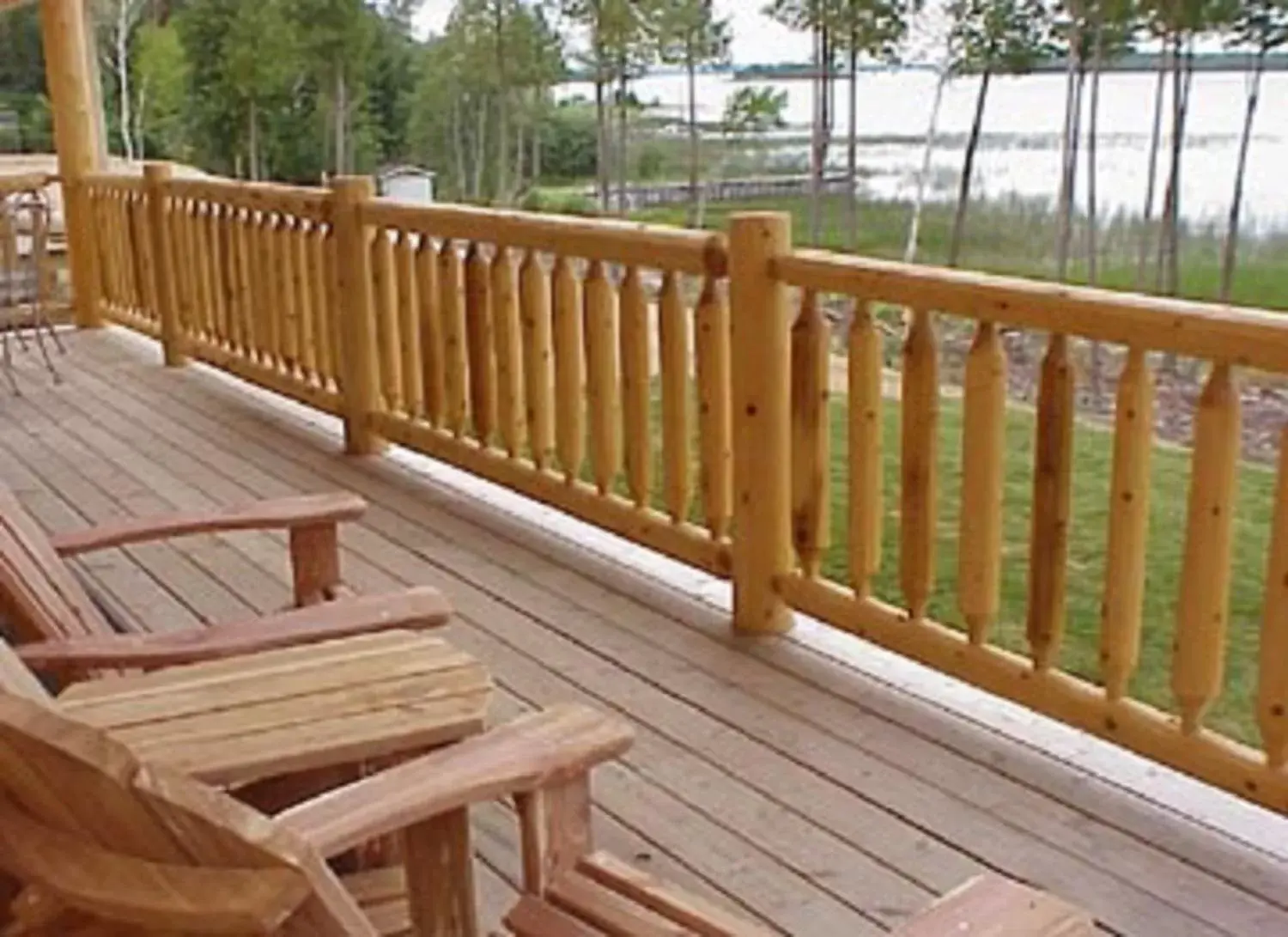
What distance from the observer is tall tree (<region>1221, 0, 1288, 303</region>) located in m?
4.09

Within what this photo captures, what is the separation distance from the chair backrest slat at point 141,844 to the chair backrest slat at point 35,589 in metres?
1.25

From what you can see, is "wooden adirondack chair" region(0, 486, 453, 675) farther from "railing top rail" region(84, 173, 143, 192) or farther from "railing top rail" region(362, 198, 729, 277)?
"railing top rail" region(84, 173, 143, 192)

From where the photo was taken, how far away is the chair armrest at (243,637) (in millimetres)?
2260

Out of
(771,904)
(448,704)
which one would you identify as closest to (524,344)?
(771,904)

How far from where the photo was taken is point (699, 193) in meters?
5.01

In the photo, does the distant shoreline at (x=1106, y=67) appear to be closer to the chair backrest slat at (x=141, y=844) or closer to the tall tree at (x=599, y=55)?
the tall tree at (x=599, y=55)

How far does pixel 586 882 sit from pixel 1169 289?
278cm

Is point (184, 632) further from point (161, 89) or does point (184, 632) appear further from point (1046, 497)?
point (161, 89)

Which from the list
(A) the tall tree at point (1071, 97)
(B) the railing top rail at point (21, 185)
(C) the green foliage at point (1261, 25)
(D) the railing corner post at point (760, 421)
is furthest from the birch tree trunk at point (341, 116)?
(C) the green foliage at point (1261, 25)

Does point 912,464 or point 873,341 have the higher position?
point 873,341

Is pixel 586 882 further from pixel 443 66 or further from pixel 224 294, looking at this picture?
pixel 224 294

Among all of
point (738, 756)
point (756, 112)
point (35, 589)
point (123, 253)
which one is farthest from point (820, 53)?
point (123, 253)

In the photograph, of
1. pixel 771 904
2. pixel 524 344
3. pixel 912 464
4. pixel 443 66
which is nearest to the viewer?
pixel 771 904

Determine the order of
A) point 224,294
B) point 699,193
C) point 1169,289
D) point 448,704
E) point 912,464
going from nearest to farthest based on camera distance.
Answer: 1. point 448,704
2. point 912,464
3. point 1169,289
4. point 699,193
5. point 224,294
